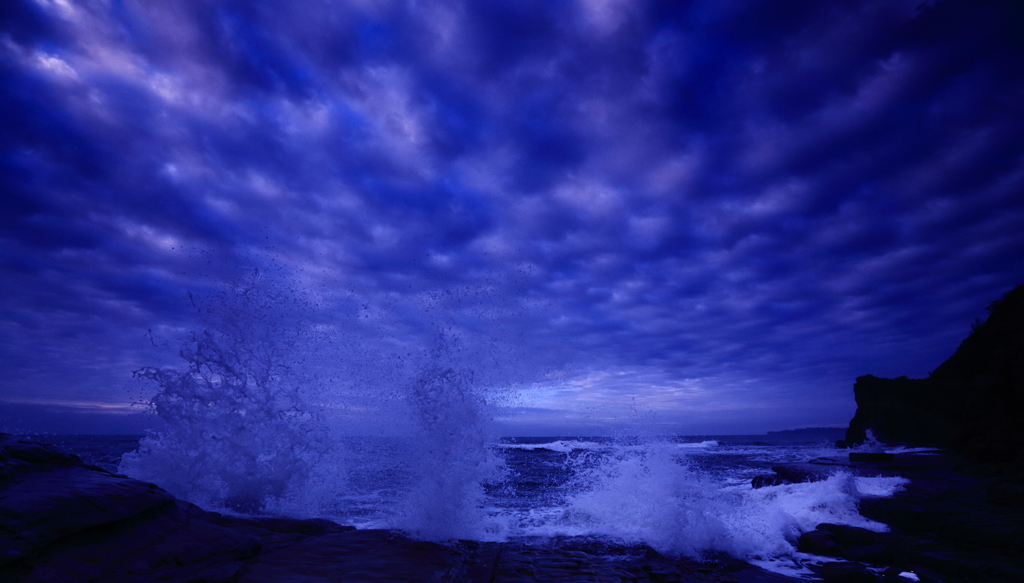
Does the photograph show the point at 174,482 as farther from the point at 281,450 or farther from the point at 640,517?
the point at 640,517

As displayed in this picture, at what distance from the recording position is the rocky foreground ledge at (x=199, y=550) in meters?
4.42

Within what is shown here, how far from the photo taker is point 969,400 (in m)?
23.5

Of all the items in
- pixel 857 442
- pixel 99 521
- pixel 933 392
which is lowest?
pixel 857 442

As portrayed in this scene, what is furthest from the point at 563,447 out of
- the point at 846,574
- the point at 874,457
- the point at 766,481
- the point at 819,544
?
the point at 846,574

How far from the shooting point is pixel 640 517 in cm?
977

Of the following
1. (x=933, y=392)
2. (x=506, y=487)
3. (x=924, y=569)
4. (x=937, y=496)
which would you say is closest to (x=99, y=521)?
(x=924, y=569)

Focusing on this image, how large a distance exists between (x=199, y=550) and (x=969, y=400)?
115ft

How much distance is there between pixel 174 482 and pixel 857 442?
57.6 m

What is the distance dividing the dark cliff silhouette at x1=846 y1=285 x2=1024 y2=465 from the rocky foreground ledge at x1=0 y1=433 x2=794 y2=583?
1658 cm

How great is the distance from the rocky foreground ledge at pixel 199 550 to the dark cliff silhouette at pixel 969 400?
54.4 feet

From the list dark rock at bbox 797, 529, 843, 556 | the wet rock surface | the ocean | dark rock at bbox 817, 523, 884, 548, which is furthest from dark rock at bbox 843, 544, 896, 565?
the ocean

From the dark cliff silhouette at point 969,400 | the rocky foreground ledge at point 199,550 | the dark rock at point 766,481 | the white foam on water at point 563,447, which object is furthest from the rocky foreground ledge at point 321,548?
the white foam on water at point 563,447

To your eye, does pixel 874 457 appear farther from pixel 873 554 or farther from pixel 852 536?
pixel 873 554

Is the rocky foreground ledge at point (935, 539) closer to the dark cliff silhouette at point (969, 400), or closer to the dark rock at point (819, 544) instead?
the dark rock at point (819, 544)
